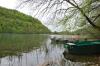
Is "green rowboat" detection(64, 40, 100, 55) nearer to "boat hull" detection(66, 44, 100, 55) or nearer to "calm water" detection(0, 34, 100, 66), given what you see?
"boat hull" detection(66, 44, 100, 55)

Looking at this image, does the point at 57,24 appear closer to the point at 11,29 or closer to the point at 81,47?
the point at 81,47

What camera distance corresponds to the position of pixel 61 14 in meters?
14.0

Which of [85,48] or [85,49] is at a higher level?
[85,48]

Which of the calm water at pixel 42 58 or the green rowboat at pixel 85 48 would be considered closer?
the calm water at pixel 42 58

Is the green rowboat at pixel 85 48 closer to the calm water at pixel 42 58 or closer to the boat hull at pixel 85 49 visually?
the boat hull at pixel 85 49

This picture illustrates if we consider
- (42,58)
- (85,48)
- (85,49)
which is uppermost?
(85,48)

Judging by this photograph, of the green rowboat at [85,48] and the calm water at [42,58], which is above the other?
the green rowboat at [85,48]

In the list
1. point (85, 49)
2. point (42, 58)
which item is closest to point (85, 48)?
point (85, 49)

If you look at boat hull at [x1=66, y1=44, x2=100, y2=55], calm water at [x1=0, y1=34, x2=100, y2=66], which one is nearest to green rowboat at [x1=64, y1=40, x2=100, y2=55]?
boat hull at [x1=66, y1=44, x2=100, y2=55]

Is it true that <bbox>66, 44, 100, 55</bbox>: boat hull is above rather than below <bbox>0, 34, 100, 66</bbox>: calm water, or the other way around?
above

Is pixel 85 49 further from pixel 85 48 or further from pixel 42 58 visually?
pixel 42 58

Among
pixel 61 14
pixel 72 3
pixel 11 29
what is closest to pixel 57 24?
pixel 61 14

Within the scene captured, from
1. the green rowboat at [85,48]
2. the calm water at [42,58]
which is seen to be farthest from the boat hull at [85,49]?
the calm water at [42,58]

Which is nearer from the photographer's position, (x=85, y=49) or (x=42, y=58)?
(x=42, y=58)
